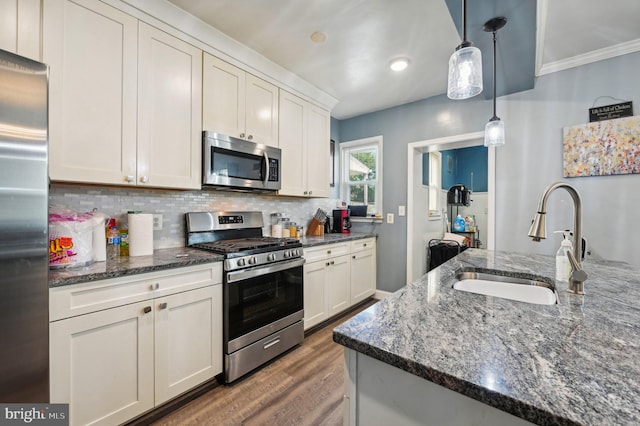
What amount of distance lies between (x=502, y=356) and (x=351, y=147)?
→ 3.50 m

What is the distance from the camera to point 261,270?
1970 millimetres

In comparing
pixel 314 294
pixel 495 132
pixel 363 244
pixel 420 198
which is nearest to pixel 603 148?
pixel 495 132

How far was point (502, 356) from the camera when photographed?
59 centimetres

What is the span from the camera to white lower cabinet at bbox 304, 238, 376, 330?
2.51 m

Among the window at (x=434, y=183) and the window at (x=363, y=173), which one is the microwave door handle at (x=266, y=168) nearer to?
the window at (x=363, y=173)

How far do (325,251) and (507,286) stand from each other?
1585mm

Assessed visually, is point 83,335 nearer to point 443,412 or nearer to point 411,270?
point 443,412

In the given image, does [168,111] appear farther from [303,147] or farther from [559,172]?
[559,172]

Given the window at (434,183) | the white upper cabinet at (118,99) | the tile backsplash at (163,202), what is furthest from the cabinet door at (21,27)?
the window at (434,183)

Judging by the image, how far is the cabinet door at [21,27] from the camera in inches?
49.7

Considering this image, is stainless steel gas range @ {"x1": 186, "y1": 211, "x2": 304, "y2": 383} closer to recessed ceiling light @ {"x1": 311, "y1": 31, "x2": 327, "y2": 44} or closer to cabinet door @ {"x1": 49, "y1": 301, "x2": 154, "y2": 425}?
cabinet door @ {"x1": 49, "y1": 301, "x2": 154, "y2": 425}

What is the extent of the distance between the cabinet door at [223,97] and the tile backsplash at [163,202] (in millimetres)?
586

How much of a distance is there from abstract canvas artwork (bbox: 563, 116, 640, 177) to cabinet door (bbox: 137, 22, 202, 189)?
10.1 ft

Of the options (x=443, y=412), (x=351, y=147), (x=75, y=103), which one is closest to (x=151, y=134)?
(x=75, y=103)
